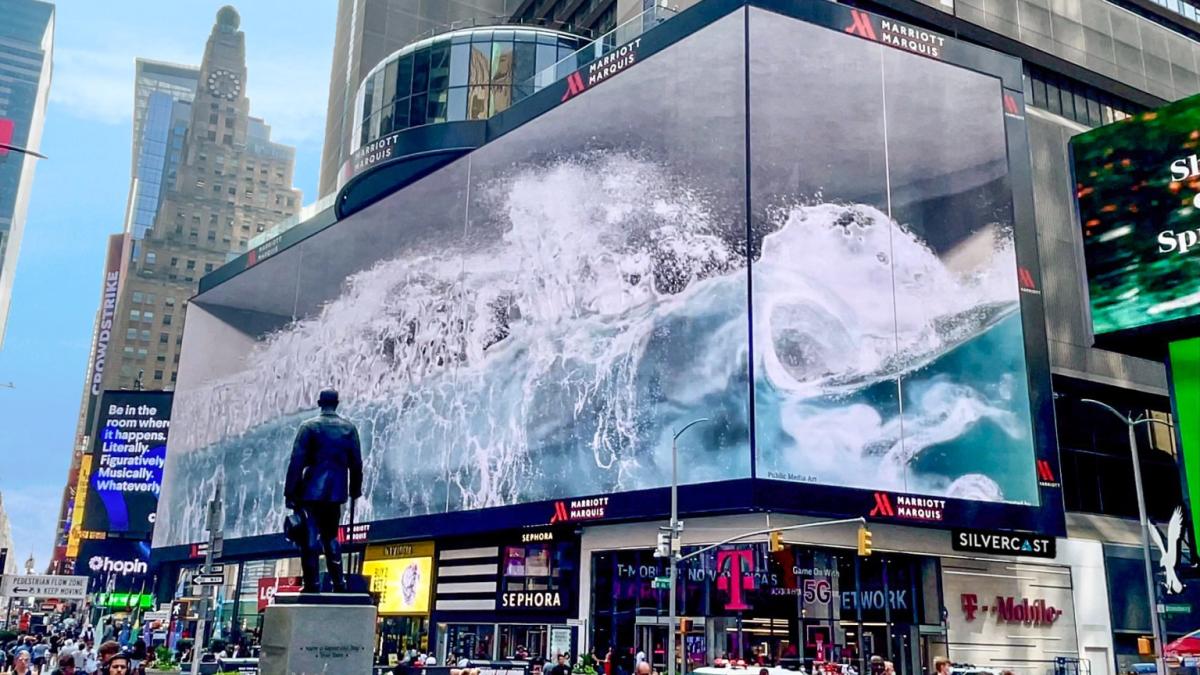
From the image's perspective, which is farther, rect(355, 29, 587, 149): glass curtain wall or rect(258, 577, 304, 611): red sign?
rect(258, 577, 304, 611): red sign

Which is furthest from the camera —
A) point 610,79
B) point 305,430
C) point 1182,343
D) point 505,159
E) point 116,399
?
point 116,399

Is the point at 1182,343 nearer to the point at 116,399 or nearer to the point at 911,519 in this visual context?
the point at 911,519

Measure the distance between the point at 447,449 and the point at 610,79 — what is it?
66.9 feet

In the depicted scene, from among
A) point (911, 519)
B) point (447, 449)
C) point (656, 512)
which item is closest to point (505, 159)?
point (447, 449)

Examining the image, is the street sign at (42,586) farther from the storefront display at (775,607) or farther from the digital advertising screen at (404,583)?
the digital advertising screen at (404,583)

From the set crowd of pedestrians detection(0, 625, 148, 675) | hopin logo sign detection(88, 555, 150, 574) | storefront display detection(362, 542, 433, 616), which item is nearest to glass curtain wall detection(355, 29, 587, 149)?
storefront display detection(362, 542, 433, 616)

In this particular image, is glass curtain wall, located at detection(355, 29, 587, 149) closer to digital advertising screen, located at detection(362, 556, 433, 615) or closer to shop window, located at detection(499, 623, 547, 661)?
digital advertising screen, located at detection(362, 556, 433, 615)

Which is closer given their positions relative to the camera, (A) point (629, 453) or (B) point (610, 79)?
(A) point (629, 453)

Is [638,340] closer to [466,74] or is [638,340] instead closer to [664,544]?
[664,544]

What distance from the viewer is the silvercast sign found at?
4375 centimetres

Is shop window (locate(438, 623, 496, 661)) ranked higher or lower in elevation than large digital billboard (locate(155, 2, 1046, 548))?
lower

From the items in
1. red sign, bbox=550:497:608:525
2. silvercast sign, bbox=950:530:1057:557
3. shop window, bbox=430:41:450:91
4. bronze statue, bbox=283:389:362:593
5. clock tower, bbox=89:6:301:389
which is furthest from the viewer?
clock tower, bbox=89:6:301:389

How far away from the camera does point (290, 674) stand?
48.8 feet

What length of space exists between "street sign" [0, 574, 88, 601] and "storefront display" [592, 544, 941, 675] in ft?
70.2
